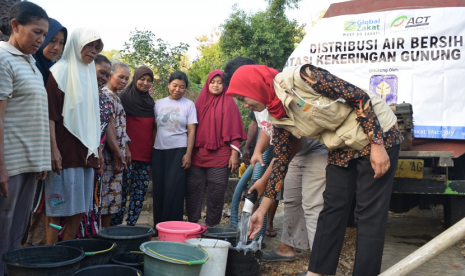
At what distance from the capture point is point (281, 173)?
268 centimetres

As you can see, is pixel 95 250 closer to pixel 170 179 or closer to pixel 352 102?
pixel 170 179

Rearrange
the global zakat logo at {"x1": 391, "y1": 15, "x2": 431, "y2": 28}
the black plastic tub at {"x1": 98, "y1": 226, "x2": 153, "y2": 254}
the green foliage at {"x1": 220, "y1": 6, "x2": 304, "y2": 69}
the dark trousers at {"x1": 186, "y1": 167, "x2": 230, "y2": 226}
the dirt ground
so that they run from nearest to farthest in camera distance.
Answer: the black plastic tub at {"x1": 98, "y1": 226, "x2": 153, "y2": 254}, the dirt ground, the dark trousers at {"x1": 186, "y1": 167, "x2": 230, "y2": 226}, the global zakat logo at {"x1": 391, "y1": 15, "x2": 431, "y2": 28}, the green foliage at {"x1": 220, "y1": 6, "x2": 304, "y2": 69}

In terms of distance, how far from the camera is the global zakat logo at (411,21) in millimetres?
4375

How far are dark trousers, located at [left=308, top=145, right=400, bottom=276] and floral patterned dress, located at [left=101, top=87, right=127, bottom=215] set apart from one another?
2060 millimetres

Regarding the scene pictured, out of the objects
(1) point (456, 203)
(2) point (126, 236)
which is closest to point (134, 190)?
(2) point (126, 236)

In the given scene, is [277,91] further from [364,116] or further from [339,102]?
[364,116]

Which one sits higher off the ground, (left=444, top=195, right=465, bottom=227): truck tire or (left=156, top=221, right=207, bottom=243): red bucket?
(left=444, top=195, right=465, bottom=227): truck tire

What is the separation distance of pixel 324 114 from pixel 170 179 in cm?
216

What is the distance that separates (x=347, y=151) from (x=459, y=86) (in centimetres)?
240

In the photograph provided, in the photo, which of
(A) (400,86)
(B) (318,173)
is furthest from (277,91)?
(A) (400,86)

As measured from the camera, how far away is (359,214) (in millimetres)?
2479

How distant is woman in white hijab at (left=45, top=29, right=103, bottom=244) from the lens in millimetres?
2883

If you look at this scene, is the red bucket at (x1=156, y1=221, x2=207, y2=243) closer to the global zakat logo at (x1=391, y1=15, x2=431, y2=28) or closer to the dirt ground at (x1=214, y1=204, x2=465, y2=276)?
the dirt ground at (x1=214, y1=204, x2=465, y2=276)

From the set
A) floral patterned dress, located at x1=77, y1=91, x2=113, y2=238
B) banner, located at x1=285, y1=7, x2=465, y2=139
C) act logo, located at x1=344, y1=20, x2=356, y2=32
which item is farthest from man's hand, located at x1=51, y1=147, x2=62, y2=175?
act logo, located at x1=344, y1=20, x2=356, y2=32
